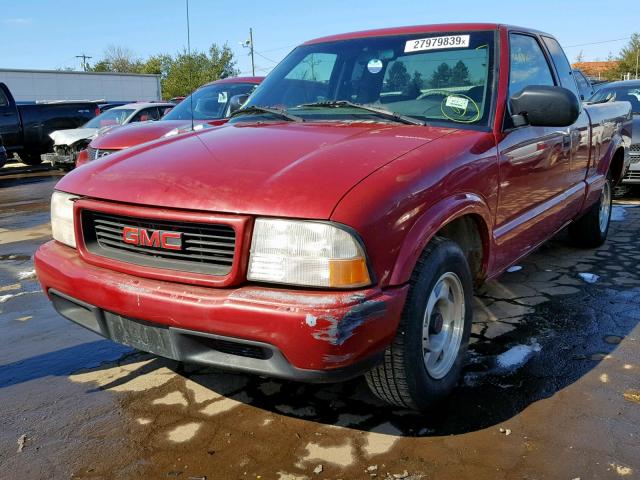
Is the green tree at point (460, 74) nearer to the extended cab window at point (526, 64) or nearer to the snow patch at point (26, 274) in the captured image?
the extended cab window at point (526, 64)

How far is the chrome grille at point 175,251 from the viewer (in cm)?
224

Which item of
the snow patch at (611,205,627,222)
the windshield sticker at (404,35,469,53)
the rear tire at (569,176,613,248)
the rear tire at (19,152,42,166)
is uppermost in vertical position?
the windshield sticker at (404,35,469,53)

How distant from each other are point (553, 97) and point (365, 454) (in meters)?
2.04

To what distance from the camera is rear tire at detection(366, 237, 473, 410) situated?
2.34 m

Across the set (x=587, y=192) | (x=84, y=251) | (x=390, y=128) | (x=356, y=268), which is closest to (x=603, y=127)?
(x=587, y=192)

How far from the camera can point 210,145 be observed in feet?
9.23

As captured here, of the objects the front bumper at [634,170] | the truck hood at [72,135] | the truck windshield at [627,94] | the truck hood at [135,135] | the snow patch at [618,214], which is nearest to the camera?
the truck hood at [135,135]

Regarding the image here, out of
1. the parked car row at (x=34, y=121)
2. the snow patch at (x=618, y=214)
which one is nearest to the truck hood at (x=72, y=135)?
the parked car row at (x=34, y=121)

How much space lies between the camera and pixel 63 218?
278cm

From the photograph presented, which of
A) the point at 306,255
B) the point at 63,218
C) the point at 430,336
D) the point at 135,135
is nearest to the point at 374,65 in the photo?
the point at 430,336

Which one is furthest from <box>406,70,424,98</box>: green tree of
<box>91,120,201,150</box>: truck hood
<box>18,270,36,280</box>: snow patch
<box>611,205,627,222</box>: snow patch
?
<box>611,205,627,222</box>: snow patch

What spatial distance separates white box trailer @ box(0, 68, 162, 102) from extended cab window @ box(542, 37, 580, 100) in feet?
89.5

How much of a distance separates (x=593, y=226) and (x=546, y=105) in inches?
107

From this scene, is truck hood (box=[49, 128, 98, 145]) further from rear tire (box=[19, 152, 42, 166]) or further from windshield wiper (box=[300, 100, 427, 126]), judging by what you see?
windshield wiper (box=[300, 100, 427, 126])
